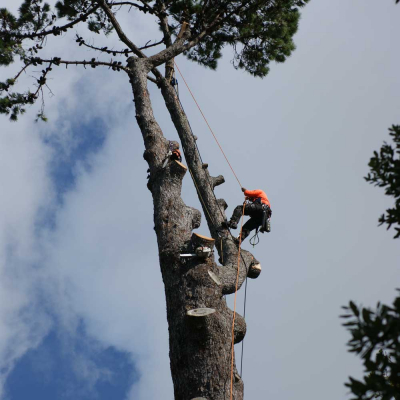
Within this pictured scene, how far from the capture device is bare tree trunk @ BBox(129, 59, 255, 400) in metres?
3.98

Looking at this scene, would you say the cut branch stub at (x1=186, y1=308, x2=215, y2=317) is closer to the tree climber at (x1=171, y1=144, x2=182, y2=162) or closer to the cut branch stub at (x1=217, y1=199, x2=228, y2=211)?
the tree climber at (x1=171, y1=144, x2=182, y2=162)

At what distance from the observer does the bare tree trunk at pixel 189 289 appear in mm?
3977

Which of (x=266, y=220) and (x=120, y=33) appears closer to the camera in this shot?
(x=266, y=220)

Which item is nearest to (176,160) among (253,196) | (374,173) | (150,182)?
(150,182)

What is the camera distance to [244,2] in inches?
330

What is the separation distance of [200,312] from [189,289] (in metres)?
0.31

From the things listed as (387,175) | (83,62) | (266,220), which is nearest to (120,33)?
(83,62)

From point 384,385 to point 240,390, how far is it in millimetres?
2973

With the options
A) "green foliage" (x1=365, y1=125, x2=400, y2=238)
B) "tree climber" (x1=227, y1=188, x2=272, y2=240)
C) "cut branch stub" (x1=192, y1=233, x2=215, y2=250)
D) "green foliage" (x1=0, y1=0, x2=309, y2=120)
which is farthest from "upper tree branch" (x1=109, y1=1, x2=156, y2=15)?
"green foliage" (x1=365, y1=125, x2=400, y2=238)

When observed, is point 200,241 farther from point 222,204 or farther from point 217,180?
point 217,180

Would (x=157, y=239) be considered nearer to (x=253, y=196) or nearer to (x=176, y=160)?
(x=176, y=160)

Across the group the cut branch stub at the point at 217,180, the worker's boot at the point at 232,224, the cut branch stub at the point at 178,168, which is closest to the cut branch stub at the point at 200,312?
the cut branch stub at the point at 178,168

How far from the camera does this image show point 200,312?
163 inches

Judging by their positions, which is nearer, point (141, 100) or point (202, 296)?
point (202, 296)
